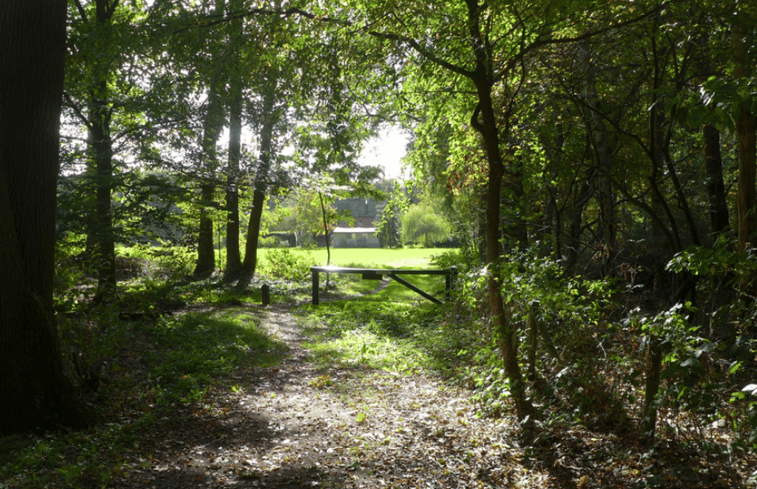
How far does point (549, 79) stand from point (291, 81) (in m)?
3.58

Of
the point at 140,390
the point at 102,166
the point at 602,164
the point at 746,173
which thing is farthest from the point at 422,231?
the point at 140,390

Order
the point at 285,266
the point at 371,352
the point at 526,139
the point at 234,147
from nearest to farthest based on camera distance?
the point at 526,139, the point at 371,352, the point at 234,147, the point at 285,266

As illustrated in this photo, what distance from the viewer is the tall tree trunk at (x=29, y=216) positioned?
3.89m

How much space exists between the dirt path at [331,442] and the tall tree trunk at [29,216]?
37.2 inches

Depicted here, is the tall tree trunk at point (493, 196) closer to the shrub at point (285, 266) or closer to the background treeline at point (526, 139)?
the background treeline at point (526, 139)

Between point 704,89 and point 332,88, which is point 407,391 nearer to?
point 332,88

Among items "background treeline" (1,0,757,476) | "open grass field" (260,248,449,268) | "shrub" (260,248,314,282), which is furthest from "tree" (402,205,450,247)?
"background treeline" (1,0,757,476)

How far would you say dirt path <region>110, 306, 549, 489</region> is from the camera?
3693 mm

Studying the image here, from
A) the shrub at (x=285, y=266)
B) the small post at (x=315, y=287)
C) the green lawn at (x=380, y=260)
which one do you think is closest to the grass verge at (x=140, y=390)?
the small post at (x=315, y=287)

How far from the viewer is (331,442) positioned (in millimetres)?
4426

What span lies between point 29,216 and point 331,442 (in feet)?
10.8

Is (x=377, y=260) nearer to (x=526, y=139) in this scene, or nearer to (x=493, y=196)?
(x=526, y=139)

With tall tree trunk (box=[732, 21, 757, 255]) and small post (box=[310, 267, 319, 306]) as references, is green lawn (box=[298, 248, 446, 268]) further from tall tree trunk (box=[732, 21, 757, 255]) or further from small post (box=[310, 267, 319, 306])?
tall tree trunk (box=[732, 21, 757, 255])

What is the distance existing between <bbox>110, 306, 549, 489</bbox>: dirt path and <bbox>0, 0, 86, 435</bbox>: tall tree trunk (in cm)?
95
